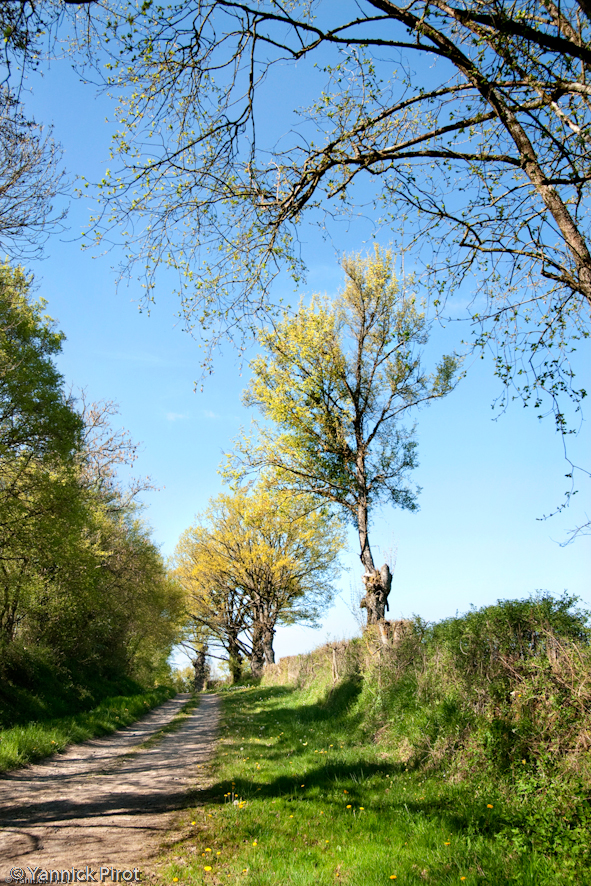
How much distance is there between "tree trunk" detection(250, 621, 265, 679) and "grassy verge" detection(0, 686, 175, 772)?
14874mm

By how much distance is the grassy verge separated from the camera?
7.77 meters

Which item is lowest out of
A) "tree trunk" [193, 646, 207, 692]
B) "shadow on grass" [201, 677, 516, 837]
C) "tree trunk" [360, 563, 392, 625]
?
"tree trunk" [193, 646, 207, 692]

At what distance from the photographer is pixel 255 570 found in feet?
92.4

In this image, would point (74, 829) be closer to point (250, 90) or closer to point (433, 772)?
point (433, 772)

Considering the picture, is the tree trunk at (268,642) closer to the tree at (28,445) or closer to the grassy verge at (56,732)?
the grassy verge at (56,732)

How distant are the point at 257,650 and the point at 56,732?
22.1 metres

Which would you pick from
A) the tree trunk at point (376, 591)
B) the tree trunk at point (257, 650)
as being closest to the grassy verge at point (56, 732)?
the tree trunk at point (376, 591)

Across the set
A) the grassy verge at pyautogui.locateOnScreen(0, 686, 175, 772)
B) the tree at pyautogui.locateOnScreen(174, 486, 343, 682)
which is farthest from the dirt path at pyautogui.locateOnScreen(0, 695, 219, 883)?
the tree at pyautogui.locateOnScreen(174, 486, 343, 682)

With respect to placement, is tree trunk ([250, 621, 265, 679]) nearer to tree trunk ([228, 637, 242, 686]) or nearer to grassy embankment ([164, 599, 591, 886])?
tree trunk ([228, 637, 242, 686])

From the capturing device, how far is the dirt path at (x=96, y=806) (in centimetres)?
404

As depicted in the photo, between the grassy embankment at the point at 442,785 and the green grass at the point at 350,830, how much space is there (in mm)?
16

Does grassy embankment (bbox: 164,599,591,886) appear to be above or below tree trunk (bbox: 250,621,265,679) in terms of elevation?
above

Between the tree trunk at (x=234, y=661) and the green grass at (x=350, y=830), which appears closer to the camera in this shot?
the green grass at (x=350, y=830)

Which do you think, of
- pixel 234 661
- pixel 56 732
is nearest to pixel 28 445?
pixel 56 732
